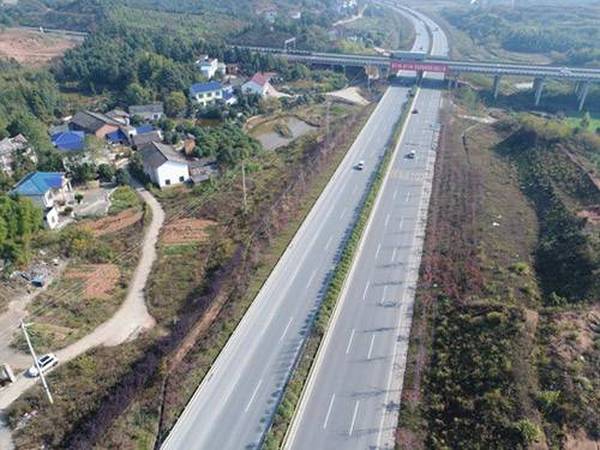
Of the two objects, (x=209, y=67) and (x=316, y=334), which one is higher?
(x=209, y=67)

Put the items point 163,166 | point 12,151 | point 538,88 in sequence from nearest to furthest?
point 163,166 → point 12,151 → point 538,88

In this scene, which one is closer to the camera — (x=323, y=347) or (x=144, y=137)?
(x=323, y=347)

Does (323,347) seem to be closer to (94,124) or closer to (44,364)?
→ (44,364)

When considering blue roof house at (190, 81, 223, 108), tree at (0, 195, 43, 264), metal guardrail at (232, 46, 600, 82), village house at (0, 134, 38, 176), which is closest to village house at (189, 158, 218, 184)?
village house at (0, 134, 38, 176)

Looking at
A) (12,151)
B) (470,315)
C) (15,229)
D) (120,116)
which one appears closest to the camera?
(470,315)

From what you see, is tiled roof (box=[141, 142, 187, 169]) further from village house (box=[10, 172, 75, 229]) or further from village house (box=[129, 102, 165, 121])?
village house (box=[129, 102, 165, 121])

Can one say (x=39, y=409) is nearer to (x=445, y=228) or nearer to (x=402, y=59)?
(x=445, y=228)

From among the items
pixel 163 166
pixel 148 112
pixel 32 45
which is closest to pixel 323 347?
pixel 163 166

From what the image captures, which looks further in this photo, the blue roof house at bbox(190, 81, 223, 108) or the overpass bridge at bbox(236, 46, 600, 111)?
the overpass bridge at bbox(236, 46, 600, 111)
